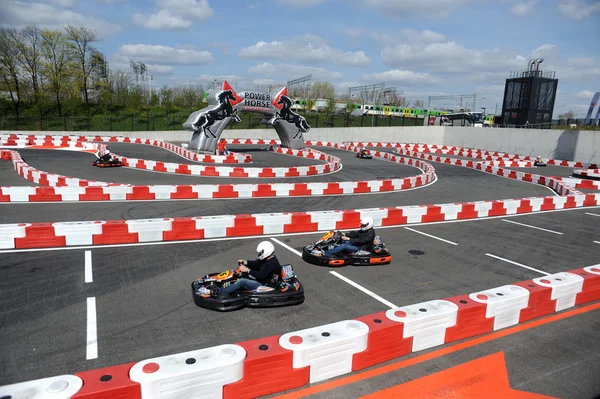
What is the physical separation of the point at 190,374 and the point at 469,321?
135 inches

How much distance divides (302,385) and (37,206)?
1012 cm

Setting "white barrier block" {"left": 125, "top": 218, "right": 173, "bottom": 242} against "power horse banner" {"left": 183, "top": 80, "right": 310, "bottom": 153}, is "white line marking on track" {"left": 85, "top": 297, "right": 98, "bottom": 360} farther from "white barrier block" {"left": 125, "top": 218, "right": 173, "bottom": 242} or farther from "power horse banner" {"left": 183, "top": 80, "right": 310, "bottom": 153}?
"power horse banner" {"left": 183, "top": 80, "right": 310, "bottom": 153}

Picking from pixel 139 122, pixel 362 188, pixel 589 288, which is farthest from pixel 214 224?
pixel 139 122

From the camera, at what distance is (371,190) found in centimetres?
1545

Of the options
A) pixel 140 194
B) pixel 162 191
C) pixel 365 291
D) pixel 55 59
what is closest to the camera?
pixel 365 291

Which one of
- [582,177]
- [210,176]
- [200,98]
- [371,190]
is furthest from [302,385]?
[200,98]

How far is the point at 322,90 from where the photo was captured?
81.6m

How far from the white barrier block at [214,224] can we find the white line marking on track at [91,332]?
3340 mm

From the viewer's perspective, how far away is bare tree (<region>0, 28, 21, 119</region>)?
40.1 meters

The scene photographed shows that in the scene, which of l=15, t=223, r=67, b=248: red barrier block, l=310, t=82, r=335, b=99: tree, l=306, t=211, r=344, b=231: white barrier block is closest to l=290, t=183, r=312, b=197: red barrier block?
l=306, t=211, r=344, b=231: white barrier block

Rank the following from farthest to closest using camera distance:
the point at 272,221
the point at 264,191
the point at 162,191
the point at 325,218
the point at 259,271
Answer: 1. the point at 264,191
2. the point at 162,191
3. the point at 325,218
4. the point at 272,221
5. the point at 259,271

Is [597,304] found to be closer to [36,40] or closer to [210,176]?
[210,176]

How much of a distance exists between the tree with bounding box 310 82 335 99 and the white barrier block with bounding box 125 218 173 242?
71.8 meters

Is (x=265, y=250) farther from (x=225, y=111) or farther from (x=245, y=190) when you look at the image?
(x=225, y=111)
